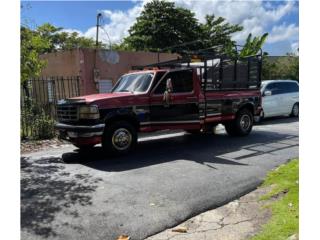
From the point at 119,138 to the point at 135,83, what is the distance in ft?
5.50

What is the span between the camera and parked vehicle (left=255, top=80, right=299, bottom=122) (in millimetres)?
14617

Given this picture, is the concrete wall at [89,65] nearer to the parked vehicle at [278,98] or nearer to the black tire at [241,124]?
the parked vehicle at [278,98]

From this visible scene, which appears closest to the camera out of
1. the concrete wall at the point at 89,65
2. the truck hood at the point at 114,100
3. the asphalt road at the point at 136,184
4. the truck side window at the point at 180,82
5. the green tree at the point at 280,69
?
the asphalt road at the point at 136,184

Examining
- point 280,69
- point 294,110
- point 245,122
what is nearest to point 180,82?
point 245,122

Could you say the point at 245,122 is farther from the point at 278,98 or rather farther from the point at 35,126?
the point at 35,126

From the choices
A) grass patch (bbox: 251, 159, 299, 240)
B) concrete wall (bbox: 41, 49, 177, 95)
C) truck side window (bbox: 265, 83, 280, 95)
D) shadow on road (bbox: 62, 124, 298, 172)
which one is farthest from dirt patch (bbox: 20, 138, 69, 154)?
truck side window (bbox: 265, 83, 280, 95)

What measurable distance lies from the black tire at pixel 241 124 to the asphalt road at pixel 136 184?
0.88m

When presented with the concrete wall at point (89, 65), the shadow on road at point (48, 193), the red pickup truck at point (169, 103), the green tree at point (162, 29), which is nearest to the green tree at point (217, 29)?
the green tree at point (162, 29)

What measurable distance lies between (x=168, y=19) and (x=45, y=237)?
2750 cm

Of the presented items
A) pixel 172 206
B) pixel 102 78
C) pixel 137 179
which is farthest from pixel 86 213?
pixel 102 78

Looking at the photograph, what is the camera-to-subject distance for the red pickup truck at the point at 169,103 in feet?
26.5

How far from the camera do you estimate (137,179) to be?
6395mm

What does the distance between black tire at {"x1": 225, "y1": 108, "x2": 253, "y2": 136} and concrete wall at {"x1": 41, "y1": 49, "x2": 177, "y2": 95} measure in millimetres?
6726

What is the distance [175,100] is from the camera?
30.1ft
